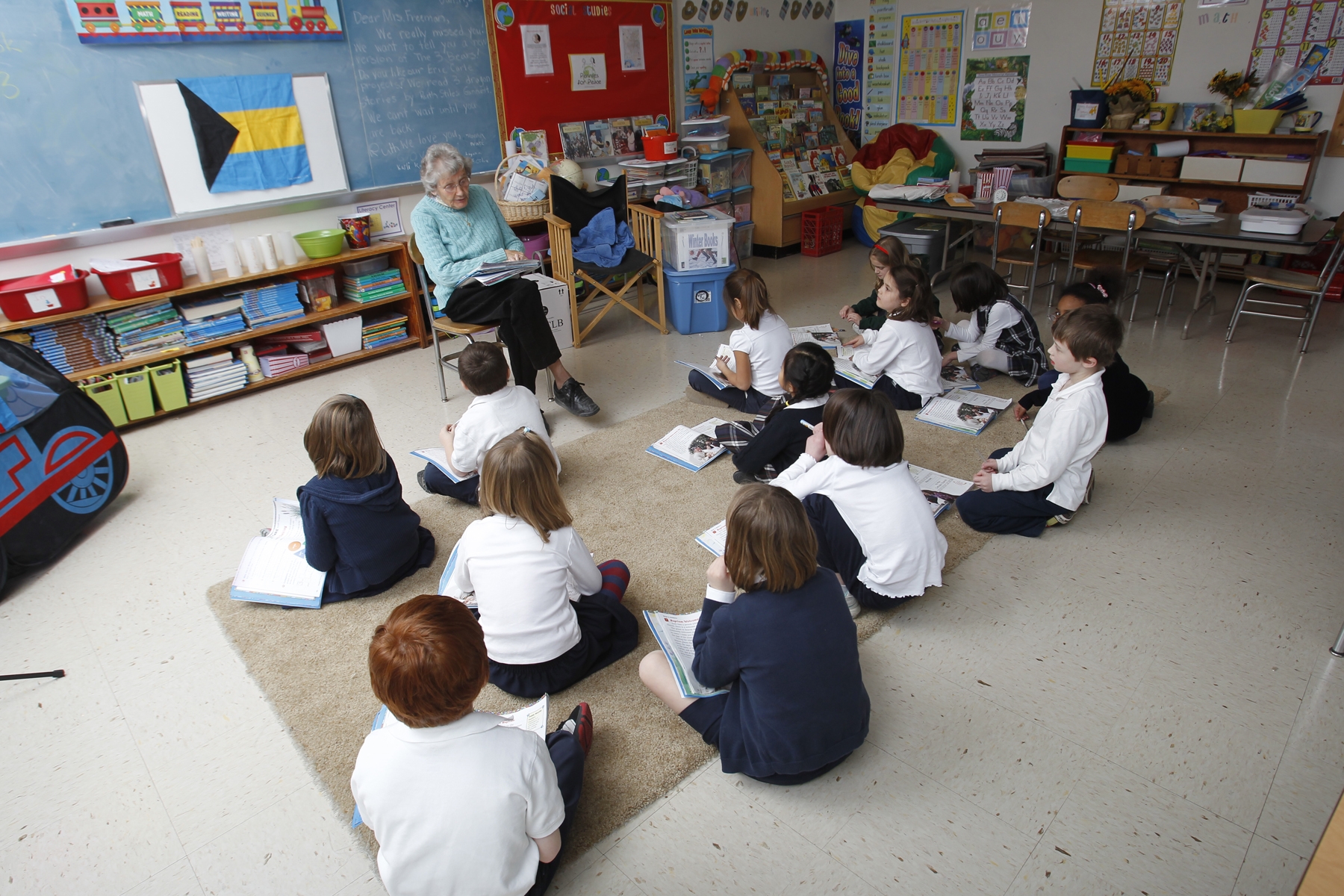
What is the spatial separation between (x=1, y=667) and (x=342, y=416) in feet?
4.30

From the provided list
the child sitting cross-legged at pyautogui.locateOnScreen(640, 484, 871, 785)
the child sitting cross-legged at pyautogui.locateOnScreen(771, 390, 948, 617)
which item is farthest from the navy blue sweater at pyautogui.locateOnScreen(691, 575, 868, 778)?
the child sitting cross-legged at pyautogui.locateOnScreen(771, 390, 948, 617)

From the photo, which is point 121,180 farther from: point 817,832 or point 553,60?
point 817,832

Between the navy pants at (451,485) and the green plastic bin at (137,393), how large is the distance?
1.72m

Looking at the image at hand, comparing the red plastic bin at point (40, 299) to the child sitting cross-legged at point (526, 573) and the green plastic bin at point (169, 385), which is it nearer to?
the green plastic bin at point (169, 385)

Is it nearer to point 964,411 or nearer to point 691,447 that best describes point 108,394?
point 691,447

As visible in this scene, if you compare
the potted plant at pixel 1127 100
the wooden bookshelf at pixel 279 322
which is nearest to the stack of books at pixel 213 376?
the wooden bookshelf at pixel 279 322

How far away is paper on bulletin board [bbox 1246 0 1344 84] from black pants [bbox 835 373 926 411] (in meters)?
3.77

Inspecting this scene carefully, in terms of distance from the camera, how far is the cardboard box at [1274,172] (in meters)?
4.93

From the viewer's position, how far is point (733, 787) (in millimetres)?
1819

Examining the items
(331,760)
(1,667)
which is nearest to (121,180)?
(1,667)

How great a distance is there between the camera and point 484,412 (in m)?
2.86

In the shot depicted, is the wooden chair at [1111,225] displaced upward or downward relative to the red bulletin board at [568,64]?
downward

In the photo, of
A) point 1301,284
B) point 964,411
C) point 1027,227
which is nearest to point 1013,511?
point 964,411

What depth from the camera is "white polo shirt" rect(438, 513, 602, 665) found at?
190cm
